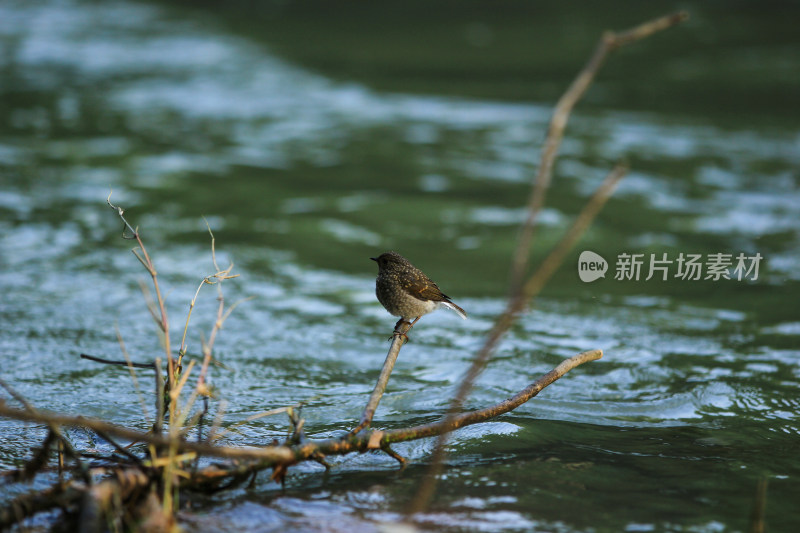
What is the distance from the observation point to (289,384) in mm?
5789

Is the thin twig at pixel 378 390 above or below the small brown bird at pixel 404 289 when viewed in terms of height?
below

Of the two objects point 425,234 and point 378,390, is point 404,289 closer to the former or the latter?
point 378,390

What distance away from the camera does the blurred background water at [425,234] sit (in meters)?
4.36

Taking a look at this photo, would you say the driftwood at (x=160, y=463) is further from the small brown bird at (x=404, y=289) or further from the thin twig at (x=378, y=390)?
the small brown bird at (x=404, y=289)

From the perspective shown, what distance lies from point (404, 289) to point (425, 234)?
170 inches

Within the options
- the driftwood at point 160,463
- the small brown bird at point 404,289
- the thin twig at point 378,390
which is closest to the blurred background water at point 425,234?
the driftwood at point 160,463

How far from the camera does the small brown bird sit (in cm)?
475

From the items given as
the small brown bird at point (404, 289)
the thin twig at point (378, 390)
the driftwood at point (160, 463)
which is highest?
the small brown bird at point (404, 289)

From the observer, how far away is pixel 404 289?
15.6ft

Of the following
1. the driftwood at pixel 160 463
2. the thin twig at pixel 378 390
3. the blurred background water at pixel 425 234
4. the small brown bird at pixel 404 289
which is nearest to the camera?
the driftwood at pixel 160 463

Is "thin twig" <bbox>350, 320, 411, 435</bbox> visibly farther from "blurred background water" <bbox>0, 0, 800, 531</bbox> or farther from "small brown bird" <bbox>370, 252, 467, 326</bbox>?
"small brown bird" <bbox>370, 252, 467, 326</bbox>

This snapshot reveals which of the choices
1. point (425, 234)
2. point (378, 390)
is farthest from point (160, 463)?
point (425, 234)

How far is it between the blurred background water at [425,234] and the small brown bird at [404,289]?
657mm

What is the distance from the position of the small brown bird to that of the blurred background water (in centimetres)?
66
